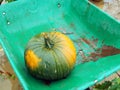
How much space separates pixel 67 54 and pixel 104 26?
0.68m

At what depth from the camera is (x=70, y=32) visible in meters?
2.84

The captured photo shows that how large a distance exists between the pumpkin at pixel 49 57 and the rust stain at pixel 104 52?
0.44 meters

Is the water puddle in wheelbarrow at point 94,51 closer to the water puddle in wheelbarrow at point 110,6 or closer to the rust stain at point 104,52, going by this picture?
the rust stain at point 104,52

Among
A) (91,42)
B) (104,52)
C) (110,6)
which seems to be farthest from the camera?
(110,6)

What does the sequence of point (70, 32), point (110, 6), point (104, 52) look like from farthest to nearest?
point (110, 6) → point (70, 32) → point (104, 52)

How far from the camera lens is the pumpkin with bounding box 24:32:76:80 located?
2051mm

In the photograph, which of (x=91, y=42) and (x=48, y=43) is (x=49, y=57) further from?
(x=91, y=42)

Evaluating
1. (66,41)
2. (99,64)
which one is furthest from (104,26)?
(66,41)

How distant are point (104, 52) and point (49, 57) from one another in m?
0.70

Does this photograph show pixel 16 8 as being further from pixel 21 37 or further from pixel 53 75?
pixel 53 75

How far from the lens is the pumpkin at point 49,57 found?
2.05m

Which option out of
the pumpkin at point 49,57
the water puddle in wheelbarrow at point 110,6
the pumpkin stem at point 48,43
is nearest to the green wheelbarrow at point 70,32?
the pumpkin at point 49,57

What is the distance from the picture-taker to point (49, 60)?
2049 millimetres

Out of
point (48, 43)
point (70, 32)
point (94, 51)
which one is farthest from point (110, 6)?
point (48, 43)
